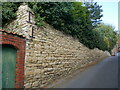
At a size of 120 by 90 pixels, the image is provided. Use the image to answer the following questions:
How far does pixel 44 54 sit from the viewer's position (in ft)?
15.3

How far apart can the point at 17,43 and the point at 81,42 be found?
579 centimetres

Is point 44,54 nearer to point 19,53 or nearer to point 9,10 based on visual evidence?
point 19,53

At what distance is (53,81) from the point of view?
16.2 feet

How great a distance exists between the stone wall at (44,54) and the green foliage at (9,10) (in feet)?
0.86

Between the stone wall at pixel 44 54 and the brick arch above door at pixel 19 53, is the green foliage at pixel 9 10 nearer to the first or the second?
the stone wall at pixel 44 54

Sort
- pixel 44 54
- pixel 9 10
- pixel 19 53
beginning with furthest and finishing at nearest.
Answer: pixel 44 54 → pixel 9 10 → pixel 19 53

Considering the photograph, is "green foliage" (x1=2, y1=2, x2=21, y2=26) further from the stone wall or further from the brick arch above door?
the brick arch above door

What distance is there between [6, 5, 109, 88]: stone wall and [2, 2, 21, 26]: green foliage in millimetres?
A: 262

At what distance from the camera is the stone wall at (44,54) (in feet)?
13.4

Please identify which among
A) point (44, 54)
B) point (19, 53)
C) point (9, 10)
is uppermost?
point (9, 10)

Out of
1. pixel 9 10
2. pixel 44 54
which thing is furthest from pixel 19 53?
pixel 9 10

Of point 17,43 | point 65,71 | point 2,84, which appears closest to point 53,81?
point 65,71

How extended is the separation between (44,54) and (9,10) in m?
2.70

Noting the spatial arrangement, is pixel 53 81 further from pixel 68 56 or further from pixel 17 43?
pixel 17 43
